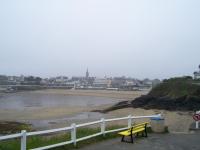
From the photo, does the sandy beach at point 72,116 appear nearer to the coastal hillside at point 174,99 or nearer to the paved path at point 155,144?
the coastal hillside at point 174,99

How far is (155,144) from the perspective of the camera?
11.7 metres

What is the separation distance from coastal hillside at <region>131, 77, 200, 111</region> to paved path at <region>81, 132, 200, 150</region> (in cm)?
2812

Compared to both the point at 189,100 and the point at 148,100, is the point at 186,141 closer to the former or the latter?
the point at 189,100

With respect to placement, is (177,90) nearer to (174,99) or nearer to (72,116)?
(174,99)

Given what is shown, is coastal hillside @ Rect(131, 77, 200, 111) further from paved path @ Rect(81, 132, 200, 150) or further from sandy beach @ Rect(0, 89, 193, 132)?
paved path @ Rect(81, 132, 200, 150)

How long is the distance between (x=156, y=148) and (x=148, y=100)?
40.8 m

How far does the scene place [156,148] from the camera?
10922mm

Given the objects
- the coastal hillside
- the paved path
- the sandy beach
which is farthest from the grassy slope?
the paved path

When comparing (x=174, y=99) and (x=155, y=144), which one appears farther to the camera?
(x=174, y=99)

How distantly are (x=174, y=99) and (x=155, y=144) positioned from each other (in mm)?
36103

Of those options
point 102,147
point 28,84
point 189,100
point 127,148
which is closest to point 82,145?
point 102,147

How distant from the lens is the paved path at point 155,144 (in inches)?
429

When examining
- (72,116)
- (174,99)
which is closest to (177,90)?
(174,99)

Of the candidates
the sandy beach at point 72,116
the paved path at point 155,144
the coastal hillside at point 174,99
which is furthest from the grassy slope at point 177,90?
the paved path at point 155,144
